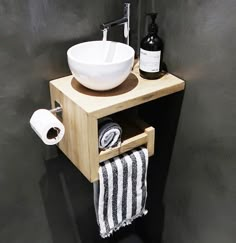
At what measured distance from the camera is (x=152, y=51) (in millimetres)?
1233

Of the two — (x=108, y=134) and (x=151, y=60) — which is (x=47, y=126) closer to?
(x=108, y=134)

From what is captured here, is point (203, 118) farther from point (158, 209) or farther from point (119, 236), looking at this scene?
point (119, 236)

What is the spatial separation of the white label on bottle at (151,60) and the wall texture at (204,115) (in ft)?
0.24

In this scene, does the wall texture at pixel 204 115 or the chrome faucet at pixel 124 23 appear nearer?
the wall texture at pixel 204 115

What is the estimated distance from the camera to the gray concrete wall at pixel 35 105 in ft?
3.77

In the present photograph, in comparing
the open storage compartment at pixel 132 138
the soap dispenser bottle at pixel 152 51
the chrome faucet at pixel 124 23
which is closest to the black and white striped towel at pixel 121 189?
the open storage compartment at pixel 132 138

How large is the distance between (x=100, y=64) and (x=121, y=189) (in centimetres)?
47

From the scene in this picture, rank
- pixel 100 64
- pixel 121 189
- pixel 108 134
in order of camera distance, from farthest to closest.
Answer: pixel 121 189
pixel 108 134
pixel 100 64

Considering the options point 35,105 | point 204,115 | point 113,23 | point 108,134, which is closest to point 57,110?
point 35,105

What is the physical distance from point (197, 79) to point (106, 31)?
342mm

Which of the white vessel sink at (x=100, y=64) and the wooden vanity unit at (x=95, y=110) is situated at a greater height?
the white vessel sink at (x=100, y=64)

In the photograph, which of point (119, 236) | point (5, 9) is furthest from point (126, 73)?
point (119, 236)

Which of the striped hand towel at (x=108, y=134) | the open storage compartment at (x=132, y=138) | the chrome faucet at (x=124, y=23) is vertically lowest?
the open storage compartment at (x=132, y=138)

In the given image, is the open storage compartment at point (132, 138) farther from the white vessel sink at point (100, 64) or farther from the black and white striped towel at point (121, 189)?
the white vessel sink at point (100, 64)
